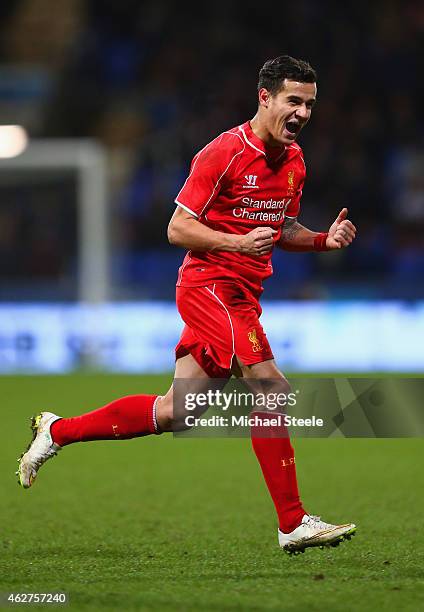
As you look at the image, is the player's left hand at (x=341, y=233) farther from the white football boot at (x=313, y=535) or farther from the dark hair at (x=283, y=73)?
the white football boot at (x=313, y=535)

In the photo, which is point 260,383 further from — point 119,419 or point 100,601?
point 100,601

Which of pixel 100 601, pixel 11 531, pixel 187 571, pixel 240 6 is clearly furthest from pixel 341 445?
pixel 240 6

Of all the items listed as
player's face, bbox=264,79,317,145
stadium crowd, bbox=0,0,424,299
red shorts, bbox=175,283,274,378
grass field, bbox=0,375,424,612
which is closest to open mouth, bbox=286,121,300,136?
player's face, bbox=264,79,317,145

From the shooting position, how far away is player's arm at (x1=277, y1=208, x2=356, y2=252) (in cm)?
452

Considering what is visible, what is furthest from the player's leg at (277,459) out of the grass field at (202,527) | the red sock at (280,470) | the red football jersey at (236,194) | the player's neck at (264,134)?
the player's neck at (264,134)

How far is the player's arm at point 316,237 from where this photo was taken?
4520 mm

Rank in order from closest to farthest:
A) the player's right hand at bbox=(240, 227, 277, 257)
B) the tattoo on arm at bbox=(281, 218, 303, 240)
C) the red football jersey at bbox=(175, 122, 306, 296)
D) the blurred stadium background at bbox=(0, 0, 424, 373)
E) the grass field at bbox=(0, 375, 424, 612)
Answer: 1. the grass field at bbox=(0, 375, 424, 612)
2. the player's right hand at bbox=(240, 227, 277, 257)
3. the red football jersey at bbox=(175, 122, 306, 296)
4. the tattoo on arm at bbox=(281, 218, 303, 240)
5. the blurred stadium background at bbox=(0, 0, 424, 373)

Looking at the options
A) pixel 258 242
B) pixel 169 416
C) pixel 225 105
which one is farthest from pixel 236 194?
pixel 225 105

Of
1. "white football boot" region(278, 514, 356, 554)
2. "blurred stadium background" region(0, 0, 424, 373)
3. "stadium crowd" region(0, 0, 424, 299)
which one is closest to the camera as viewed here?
"white football boot" region(278, 514, 356, 554)

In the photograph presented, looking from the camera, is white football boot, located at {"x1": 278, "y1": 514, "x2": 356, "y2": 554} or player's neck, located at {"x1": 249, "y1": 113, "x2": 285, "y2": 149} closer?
white football boot, located at {"x1": 278, "y1": 514, "x2": 356, "y2": 554}

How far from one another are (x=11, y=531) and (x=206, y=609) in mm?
1744

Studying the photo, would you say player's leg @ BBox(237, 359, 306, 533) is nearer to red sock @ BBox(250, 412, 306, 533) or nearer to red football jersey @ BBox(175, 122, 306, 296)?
red sock @ BBox(250, 412, 306, 533)

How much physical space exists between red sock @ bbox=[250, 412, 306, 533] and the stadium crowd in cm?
903

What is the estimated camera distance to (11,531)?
498 centimetres
